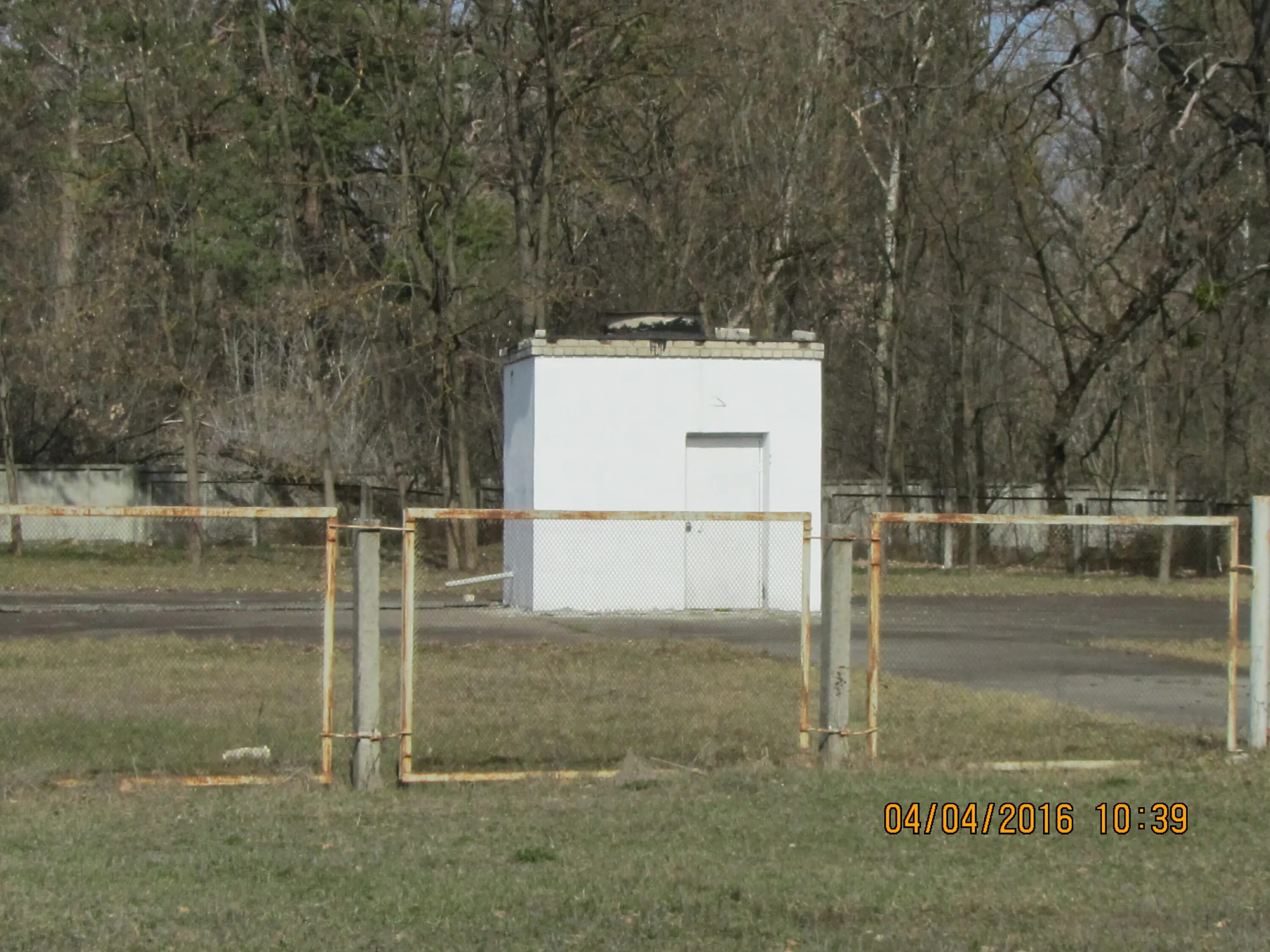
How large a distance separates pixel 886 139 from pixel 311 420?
14034 millimetres

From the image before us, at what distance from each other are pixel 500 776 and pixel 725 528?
11.5 m

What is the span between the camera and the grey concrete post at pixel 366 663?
8.40 metres

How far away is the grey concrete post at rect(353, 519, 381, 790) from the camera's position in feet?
27.6

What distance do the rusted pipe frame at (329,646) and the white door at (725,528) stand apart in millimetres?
10299

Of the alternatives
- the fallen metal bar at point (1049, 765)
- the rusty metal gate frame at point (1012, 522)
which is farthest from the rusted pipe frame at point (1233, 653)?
the fallen metal bar at point (1049, 765)

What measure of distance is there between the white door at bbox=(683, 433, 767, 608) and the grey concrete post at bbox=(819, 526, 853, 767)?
30.6ft

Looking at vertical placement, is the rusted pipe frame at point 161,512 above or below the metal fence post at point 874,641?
above

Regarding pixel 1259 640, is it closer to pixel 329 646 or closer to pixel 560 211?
pixel 329 646

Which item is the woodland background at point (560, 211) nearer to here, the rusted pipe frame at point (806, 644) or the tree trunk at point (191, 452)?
the tree trunk at point (191, 452)

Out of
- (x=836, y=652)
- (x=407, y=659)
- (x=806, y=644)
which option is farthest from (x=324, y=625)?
(x=836, y=652)

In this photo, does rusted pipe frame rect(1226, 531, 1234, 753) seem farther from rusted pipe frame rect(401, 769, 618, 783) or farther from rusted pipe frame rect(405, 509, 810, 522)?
rusted pipe frame rect(401, 769, 618, 783)

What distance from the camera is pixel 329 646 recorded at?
8.41m

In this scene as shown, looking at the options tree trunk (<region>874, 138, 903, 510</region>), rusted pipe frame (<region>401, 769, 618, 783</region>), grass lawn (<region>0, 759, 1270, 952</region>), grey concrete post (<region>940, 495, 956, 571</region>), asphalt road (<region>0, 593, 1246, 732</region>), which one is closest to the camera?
grass lawn (<region>0, 759, 1270, 952</region>)

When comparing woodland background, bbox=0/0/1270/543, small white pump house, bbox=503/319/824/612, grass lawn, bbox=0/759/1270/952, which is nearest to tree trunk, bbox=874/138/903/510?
woodland background, bbox=0/0/1270/543
